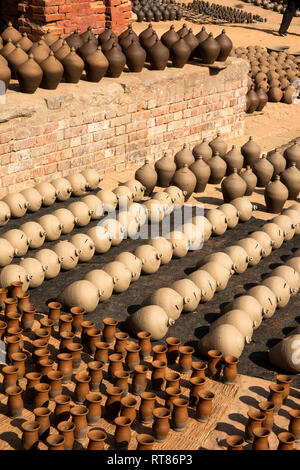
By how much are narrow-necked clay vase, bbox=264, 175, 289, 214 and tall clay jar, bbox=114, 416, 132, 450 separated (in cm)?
527

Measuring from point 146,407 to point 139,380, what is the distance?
399 millimetres

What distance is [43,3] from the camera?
12.2m

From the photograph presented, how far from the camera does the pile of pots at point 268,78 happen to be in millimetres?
15077

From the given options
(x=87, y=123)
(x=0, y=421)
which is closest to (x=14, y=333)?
(x=0, y=421)

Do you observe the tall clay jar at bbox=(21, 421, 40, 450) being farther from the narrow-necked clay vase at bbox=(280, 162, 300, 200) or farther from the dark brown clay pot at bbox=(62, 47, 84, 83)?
the dark brown clay pot at bbox=(62, 47, 84, 83)

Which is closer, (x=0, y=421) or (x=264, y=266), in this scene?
(x=0, y=421)

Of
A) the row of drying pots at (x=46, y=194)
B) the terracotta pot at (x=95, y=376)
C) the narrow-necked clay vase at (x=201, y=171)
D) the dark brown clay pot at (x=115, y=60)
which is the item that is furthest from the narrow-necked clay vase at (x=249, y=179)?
the terracotta pot at (x=95, y=376)

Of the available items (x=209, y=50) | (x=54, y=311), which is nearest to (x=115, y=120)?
(x=209, y=50)

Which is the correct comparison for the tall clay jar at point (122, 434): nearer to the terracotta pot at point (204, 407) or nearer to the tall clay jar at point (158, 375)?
the terracotta pot at point (204, 407)

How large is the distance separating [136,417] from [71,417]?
0.52m

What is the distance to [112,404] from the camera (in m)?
5.37

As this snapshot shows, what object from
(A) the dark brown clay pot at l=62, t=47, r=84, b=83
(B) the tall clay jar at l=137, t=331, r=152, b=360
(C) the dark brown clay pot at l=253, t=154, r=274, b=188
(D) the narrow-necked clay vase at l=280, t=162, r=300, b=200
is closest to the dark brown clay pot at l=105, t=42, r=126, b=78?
(A) the dark brown clay pot at l=62, t=47, r=84, b=83

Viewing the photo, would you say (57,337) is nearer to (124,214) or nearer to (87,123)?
(124,214)

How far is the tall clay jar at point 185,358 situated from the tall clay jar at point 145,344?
1.07ft
